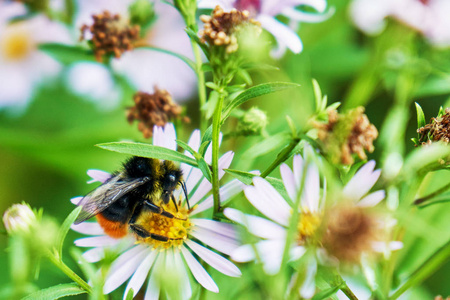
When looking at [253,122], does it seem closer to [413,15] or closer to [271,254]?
[271,254]

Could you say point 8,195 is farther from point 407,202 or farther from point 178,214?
point 407,202

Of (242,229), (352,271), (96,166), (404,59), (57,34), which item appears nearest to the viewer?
(352,271)

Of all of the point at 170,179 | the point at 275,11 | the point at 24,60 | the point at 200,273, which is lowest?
the point at 200,273

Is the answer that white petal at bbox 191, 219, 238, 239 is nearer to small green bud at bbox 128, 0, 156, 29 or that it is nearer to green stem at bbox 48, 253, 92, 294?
green stem at bbox 48, 253, 92, 294

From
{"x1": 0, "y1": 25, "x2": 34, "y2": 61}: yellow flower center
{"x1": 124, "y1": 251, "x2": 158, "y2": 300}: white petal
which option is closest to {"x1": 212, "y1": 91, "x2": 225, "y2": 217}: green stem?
{"x1": 124, "y1": 251, "x2": 158, "y2": 300}: white petal

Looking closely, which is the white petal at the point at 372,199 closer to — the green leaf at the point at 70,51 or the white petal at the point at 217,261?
the white petal at the point at 217,261

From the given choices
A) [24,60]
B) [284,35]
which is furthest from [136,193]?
[24,60]

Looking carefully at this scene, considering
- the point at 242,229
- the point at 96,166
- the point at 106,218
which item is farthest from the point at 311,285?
the point at 96,166
